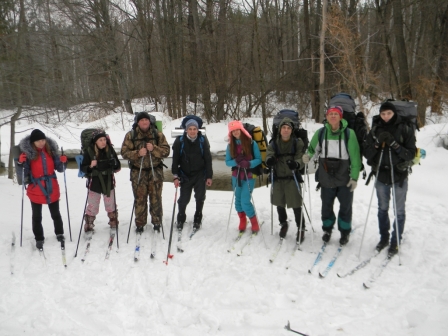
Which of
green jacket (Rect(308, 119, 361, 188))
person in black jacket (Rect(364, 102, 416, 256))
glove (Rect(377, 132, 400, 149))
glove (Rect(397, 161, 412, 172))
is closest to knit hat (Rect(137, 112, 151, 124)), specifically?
green jacket (Rect(308, 119, 361, 188))

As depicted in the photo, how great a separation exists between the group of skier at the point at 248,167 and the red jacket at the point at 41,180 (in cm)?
1

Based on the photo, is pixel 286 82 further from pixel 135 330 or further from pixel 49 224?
pixel 135 330

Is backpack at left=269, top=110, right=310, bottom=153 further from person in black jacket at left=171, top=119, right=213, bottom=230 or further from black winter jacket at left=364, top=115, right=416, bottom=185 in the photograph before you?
person in black jacket at left=171, top=119, right=213, bottom=230

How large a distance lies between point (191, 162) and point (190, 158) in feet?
0.22

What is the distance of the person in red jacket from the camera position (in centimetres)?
444

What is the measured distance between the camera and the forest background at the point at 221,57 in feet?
27.0

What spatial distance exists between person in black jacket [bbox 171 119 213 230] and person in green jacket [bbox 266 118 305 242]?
1036mm

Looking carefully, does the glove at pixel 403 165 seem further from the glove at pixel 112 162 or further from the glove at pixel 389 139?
the glove at pixel 112 162

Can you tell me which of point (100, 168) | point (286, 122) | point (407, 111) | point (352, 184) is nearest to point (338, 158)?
point (352, 184)

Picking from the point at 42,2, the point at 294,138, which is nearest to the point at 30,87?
the point at 42,2

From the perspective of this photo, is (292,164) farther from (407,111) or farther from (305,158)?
(407,111)

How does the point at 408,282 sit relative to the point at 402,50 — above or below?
below

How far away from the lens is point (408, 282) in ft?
11.8

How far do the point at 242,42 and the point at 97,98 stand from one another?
1159 cm
